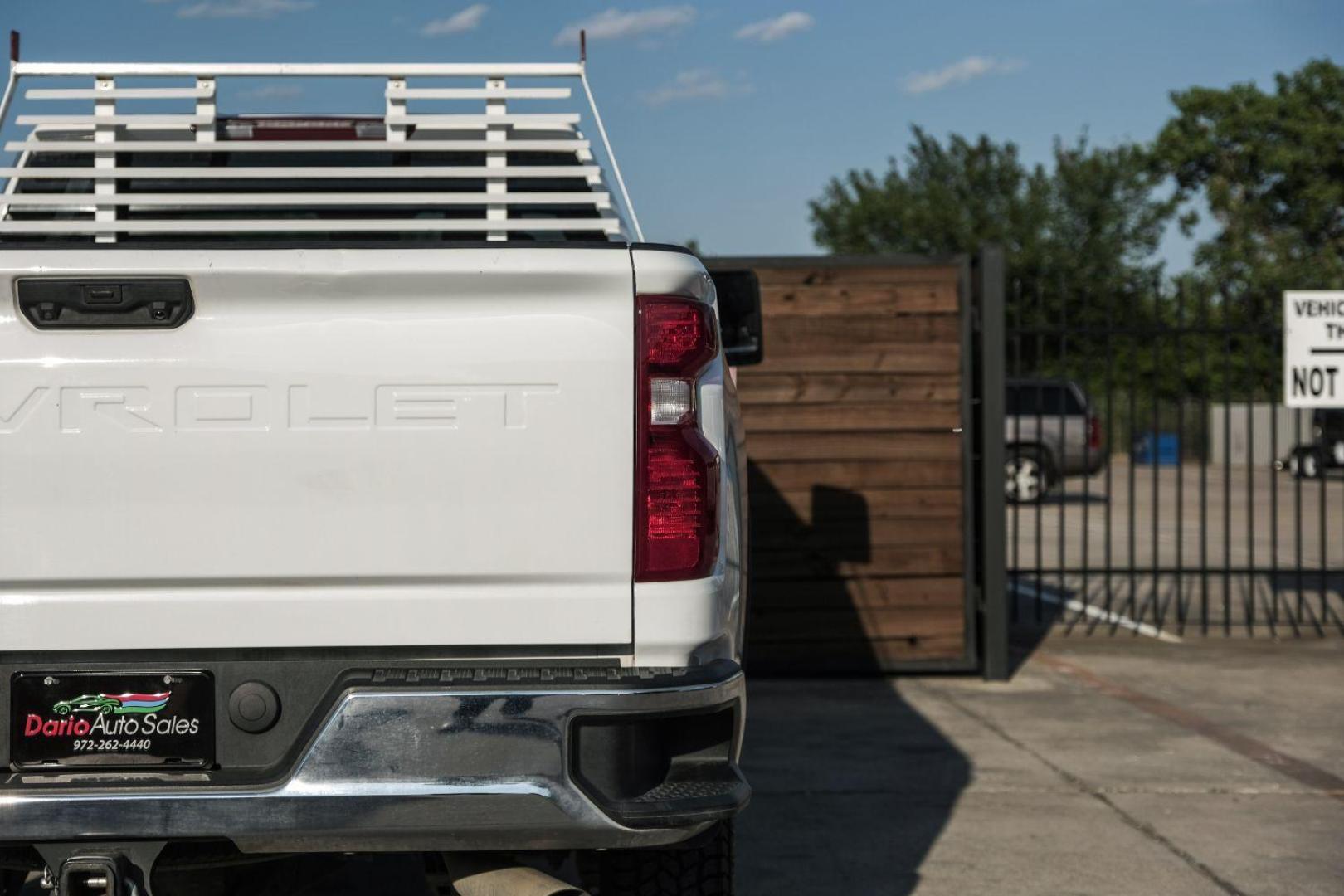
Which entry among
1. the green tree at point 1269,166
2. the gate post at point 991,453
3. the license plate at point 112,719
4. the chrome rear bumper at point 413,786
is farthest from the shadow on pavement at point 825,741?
the green tree at point 1269,166

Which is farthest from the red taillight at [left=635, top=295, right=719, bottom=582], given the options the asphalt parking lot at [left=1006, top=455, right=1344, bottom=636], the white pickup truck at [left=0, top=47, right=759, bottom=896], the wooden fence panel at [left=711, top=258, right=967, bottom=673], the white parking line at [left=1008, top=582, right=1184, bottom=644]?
the white parking line at [left=1008, top=582, right=1184, bottom=644]

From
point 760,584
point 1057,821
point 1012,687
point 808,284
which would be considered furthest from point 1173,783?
point 808,284

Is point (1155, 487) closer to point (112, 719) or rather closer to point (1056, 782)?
point (1056, 782)

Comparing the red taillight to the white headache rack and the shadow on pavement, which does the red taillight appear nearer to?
the white headache rack

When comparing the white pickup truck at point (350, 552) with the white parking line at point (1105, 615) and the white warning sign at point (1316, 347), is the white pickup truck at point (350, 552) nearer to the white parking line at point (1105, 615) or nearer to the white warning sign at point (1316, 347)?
the white parking line at point (1105, 615)

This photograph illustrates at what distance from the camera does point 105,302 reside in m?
2.98

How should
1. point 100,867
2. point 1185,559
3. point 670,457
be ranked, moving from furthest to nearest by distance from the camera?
1. point 1185,559
2. point 670,457
3. point 100,867

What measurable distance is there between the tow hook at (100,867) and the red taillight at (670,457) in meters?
1.07

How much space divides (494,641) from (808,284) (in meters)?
5.64

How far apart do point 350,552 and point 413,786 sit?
1.50ft

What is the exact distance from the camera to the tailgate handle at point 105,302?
9.70ft

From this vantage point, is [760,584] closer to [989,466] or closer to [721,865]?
[989,466]

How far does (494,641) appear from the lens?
2.99 m

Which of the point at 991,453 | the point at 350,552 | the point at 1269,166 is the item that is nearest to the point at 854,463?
the point at 991,453
